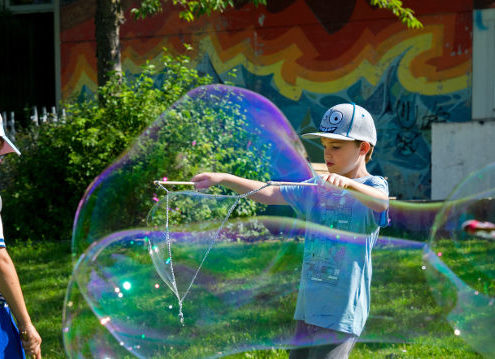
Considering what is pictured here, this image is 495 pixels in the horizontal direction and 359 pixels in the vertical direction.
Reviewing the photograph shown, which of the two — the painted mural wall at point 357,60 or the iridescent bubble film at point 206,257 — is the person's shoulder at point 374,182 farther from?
the painted mural wall at point 357,60

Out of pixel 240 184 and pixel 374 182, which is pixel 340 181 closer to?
pixel 374 182

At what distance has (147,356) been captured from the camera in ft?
10.6

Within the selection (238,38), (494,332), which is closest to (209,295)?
(494,332)

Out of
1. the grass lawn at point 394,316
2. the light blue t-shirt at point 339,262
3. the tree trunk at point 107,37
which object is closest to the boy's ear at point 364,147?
the light blue t-shirt at point 339,262

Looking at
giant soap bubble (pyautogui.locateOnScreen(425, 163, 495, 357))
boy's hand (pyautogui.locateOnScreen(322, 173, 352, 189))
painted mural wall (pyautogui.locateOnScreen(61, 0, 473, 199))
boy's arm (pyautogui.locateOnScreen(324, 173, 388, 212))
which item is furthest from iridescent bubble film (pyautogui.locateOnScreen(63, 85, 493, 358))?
painted mural wall (pyautogui.locateOnScreen(61, 0, 473, 199))

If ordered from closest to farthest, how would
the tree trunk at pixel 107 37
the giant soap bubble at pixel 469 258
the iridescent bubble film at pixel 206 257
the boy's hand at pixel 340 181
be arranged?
the boy's hand at pixel 340 181 → the giant soap bubble at pixel 469 258 → the iridescent bubble film at pixel 206 257 → the tree trunk at pixel 107 37

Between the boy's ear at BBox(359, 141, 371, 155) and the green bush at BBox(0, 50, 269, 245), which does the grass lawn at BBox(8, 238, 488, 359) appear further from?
the green bush at BBox(0, 50, 269, 245)

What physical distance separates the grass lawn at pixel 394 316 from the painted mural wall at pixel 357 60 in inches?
200

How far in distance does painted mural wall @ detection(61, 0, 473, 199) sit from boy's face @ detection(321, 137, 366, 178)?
7.16 m

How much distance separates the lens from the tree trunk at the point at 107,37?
7.06 metres

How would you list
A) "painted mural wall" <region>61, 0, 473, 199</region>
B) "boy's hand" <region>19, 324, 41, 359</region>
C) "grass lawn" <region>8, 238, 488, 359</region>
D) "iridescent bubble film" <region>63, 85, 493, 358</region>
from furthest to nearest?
"painted mural wall" <region>61, 0, 473, 199</region> → "grass lawn" <region>8, 238, 488, 359</region> → "iridescent bubble film" <region>63, 85, 493, 358</region> → "boy's hand" <region>19, 324, 41, 359</region>

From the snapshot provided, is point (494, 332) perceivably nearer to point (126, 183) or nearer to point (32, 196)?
point (126, 183)

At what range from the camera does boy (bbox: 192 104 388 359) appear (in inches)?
88.9

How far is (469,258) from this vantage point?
2957mm
